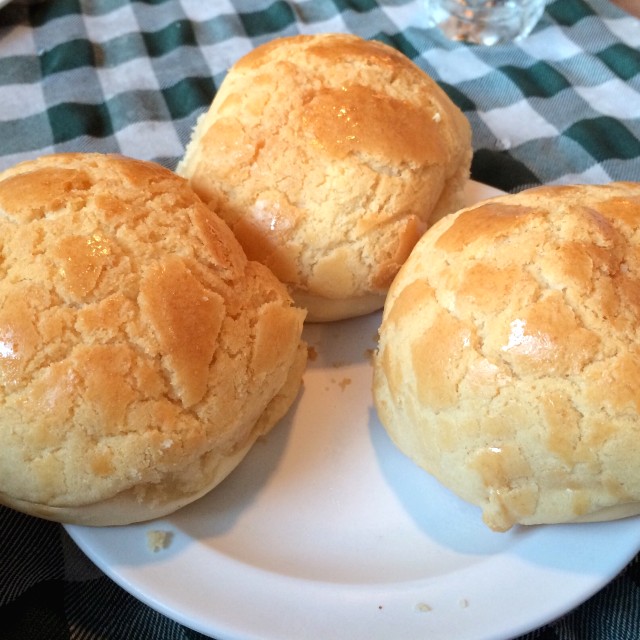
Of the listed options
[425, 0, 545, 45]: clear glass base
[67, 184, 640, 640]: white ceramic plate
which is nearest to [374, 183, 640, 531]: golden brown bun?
[67, 184, 640, 640]: white ceramic plate

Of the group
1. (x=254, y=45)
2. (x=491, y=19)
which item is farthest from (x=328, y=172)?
(x=491, y=19)

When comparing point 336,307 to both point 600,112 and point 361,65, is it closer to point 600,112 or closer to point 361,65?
point 361,65

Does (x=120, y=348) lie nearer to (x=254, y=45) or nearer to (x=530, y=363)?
(x=530, y=363)

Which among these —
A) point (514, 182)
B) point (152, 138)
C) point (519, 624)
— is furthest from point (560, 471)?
point (152, 138)

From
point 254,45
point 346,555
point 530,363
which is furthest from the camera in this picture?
point 254,45

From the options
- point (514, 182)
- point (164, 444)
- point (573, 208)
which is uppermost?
point (573, 208)
